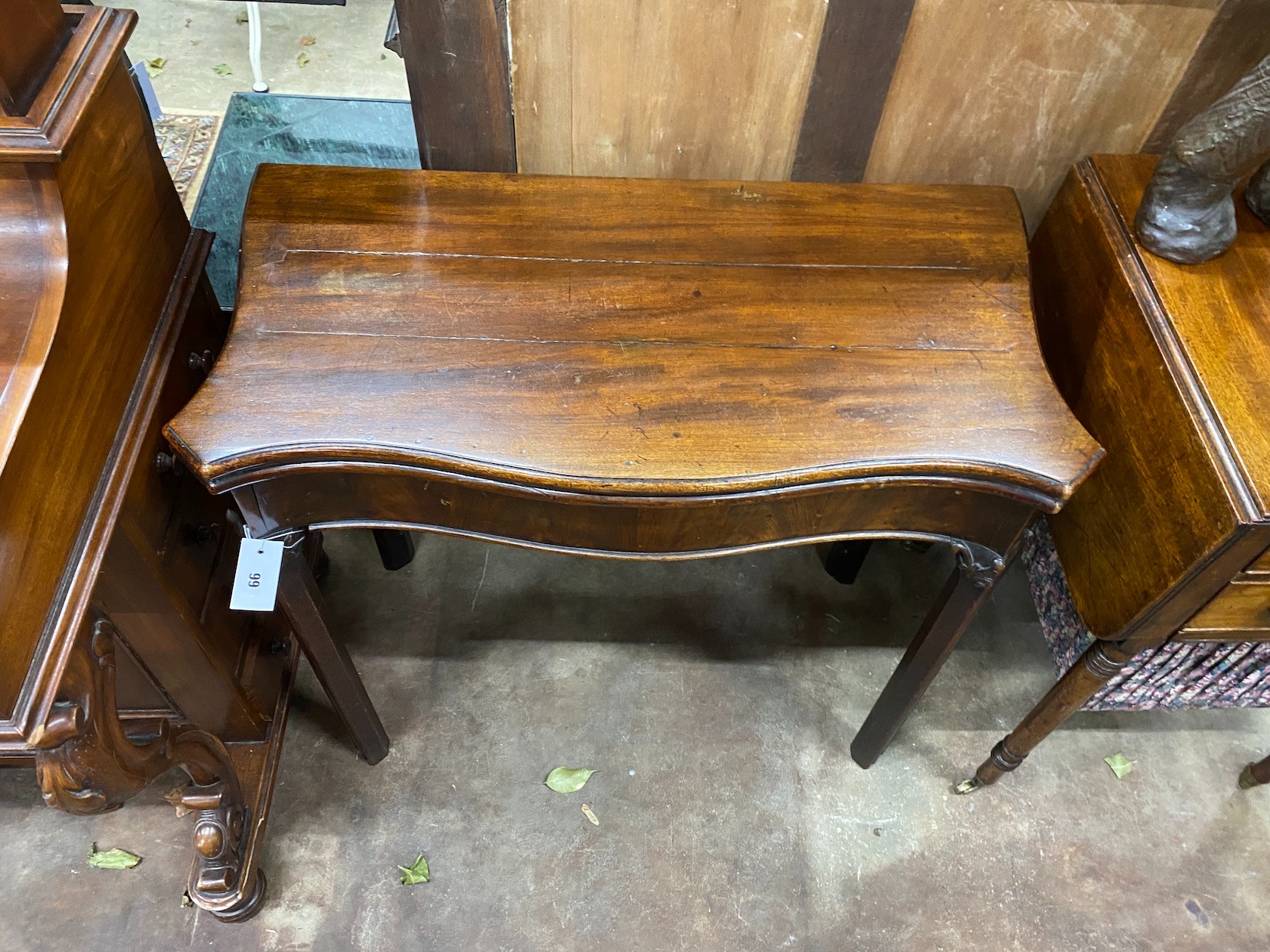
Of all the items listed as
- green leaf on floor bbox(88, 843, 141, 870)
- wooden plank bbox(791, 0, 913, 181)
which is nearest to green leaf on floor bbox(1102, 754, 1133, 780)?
wooden plank bbox(791, 0, 913, 181)

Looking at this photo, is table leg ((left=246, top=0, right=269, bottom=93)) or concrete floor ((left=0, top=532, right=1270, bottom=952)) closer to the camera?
concrete floor ((left=0, top=532, right=1270, bottom=952))

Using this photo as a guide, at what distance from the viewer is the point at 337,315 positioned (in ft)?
3.52

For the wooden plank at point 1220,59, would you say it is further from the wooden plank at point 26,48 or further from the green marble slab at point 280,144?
the wooden plank at point 26,48

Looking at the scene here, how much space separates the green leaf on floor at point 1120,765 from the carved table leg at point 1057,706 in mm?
274

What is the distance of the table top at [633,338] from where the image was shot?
3.18 feet

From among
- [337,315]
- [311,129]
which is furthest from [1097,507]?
[311,129]

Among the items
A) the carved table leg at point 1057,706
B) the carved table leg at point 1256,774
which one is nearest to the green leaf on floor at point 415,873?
the carved table leg at point 1057,706

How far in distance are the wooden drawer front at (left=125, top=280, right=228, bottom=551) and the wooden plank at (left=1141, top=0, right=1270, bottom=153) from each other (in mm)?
1521

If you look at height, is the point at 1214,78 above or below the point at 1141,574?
above

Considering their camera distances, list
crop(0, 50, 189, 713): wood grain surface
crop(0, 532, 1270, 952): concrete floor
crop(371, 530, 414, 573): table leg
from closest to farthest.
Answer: crop(0, 50, 189, 713): wood grain surface
crop(0, 532, 1270, 952): concrete floor
crop(371, 530, 414, 573): table leg

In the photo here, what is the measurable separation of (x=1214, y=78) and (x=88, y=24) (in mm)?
1546

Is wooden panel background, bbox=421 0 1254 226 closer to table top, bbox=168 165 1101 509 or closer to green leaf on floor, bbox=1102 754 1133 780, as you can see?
table top, bbox=168 165 1101 509

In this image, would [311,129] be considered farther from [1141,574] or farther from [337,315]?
[1141,574]

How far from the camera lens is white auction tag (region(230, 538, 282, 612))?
43.0 inches
